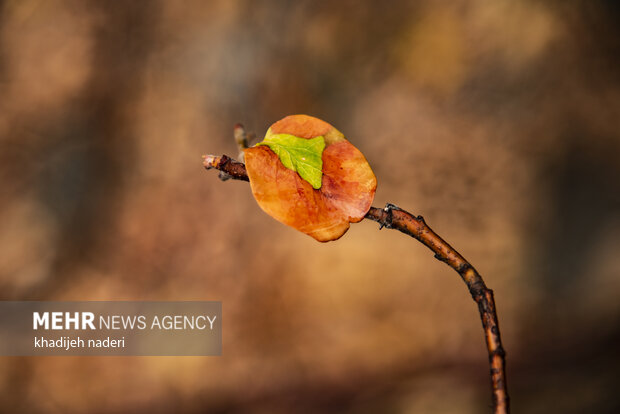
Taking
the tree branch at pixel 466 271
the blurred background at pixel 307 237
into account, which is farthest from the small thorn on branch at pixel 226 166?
the blurred background at pixel 307 237

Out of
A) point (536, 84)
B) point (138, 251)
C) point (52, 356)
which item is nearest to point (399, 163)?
point (536, 84)

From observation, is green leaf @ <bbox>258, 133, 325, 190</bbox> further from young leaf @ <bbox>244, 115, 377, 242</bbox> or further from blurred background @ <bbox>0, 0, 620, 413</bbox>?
blurred background @ <bbox>0, 0, 620, 413</bbox>

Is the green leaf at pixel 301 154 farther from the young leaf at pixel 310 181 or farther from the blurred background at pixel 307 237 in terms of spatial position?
the blurred background at pixel 307 237

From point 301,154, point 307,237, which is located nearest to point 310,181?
point 301,154

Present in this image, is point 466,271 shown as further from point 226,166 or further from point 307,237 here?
point 307,237

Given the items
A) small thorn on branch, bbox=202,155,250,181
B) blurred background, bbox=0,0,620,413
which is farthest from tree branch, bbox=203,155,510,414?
blurred background, bbox=0,0,620,413

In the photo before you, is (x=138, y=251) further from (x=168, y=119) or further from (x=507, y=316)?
(x=507, y=316)
